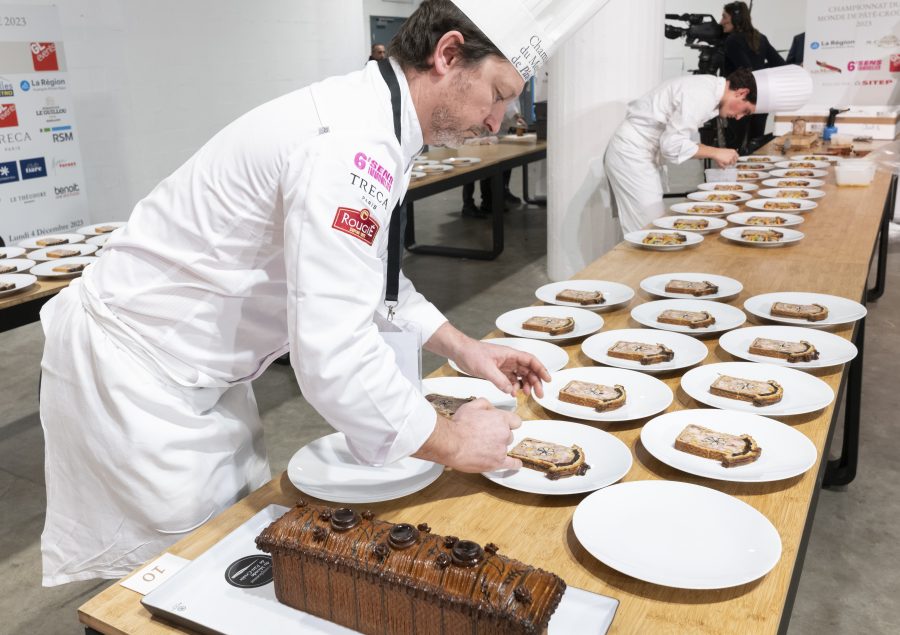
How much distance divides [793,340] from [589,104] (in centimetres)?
322

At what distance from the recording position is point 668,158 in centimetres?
414

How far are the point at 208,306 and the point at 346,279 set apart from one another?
326 mm

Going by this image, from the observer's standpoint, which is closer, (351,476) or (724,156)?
(351,476)

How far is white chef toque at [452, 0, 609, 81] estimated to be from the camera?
1.07 metres

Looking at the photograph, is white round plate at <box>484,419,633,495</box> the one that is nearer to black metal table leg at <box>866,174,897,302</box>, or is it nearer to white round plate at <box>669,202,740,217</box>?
white round plate at <box>669,202,740,217</box>

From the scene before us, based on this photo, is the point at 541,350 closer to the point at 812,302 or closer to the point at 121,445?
the point at 812,302

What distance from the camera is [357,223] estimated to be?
0.92 metres

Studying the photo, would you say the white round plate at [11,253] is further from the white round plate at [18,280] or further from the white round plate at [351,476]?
the white round plate at [351,476]

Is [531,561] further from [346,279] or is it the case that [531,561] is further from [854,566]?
[854,566]

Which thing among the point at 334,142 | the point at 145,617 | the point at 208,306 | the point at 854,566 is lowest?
the point at 854,566

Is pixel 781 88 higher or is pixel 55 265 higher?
pixel 781 88

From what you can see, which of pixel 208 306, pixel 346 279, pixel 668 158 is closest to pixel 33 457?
pixel 208 306

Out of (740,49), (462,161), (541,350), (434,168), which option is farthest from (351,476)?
(740,49)

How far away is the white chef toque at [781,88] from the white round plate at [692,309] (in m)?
2.61
